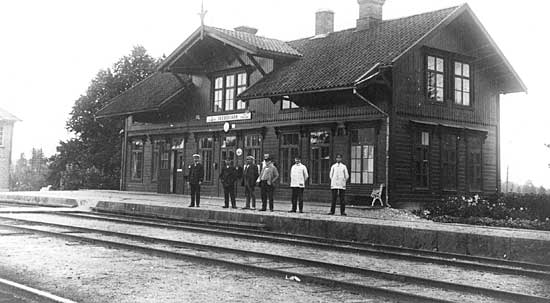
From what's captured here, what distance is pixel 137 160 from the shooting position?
3095cm

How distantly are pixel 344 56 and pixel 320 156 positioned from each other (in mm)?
3655

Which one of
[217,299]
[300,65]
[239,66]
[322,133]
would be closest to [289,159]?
[322,133]

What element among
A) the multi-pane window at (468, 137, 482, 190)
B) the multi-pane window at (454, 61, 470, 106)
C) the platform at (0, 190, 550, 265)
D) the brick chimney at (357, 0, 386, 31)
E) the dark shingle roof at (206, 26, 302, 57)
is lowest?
the platform at (0, 190, 550, 265)

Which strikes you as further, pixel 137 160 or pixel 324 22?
pixel 137 160

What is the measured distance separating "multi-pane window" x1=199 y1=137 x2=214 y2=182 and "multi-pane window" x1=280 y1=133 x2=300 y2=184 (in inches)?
170

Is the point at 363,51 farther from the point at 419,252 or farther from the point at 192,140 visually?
the point at 419,252

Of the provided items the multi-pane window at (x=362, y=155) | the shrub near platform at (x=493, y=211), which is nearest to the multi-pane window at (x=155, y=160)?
the multi-pane window at (x=362, y=155)

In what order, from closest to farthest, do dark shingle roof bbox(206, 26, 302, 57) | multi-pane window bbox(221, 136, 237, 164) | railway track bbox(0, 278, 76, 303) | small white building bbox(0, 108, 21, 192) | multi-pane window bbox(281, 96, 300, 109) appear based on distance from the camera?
railway track bbox(0, 278, 76, 303)
multi-pane window bbox(281, 96, 300, 109)
dark shingle roof bbox(206, 26, 302, 57)
multi-pane window bbox(221, 136, 237, 164)
small white building bbox(0, 108, 21, 192)

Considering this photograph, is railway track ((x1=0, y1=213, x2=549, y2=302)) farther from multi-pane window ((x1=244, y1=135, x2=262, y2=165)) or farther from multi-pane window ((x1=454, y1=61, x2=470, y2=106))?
multi-pane window ((x1=454, y1=61, x2=470, y2=106))

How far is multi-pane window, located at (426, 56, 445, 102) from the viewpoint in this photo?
2147 centimetres

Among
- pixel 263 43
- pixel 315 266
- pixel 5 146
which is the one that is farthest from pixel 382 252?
pixel 5 146

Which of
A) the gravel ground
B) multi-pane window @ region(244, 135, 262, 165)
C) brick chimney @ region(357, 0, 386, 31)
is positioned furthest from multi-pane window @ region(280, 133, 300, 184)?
the gravel ground

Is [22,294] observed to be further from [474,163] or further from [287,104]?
[474,163]

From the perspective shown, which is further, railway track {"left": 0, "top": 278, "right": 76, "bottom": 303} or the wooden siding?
the wooden siding
